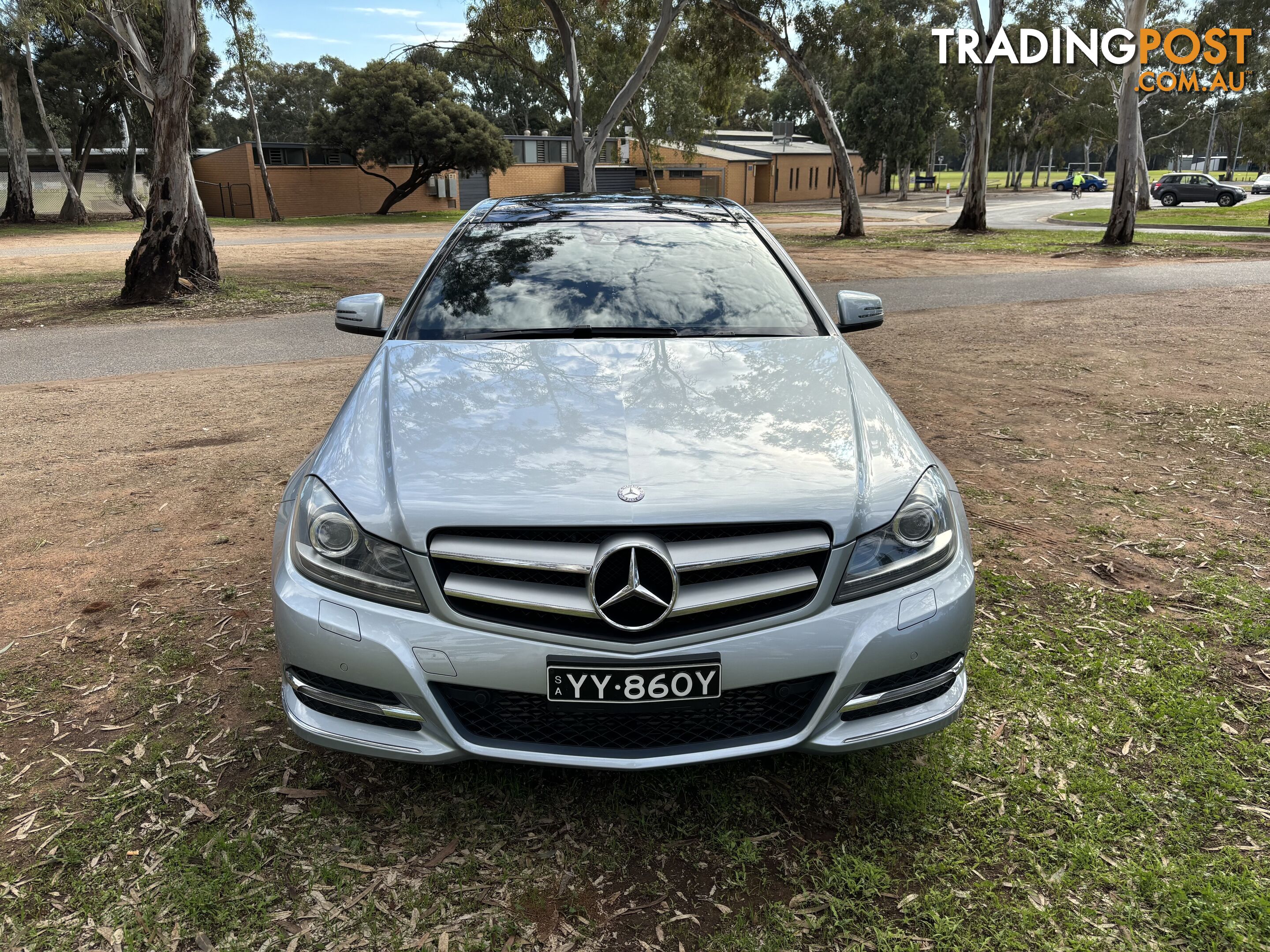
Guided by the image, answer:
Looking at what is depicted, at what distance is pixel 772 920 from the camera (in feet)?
7.09

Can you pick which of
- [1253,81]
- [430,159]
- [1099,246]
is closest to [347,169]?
[430,159]

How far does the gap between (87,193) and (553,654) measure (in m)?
56.0

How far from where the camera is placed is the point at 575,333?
3256 mm

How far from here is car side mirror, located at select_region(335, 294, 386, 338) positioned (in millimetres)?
3791

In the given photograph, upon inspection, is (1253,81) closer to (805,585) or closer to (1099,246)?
(1099,246)

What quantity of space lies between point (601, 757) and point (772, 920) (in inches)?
22.0

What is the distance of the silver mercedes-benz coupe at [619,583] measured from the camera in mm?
2178

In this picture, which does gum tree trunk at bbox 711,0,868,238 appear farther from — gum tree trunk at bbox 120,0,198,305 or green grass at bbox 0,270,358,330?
gum tree trunk at bbox 120,0,198,305

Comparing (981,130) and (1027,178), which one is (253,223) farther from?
(1027,178)

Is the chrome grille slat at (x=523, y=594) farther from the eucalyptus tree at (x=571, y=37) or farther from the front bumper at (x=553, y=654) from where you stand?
the eucalyptus tree at (x=571, y=37)

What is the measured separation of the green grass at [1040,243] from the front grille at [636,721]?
1946 cm

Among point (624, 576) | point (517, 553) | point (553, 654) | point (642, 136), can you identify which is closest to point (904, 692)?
point (624, 576)

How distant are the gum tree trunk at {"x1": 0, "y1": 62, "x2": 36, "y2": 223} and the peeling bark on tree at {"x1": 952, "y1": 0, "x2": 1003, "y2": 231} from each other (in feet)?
120

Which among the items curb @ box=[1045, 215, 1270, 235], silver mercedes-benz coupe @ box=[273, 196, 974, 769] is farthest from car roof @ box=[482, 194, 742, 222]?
curb @ box=[1045, 215, 1270, 235]
